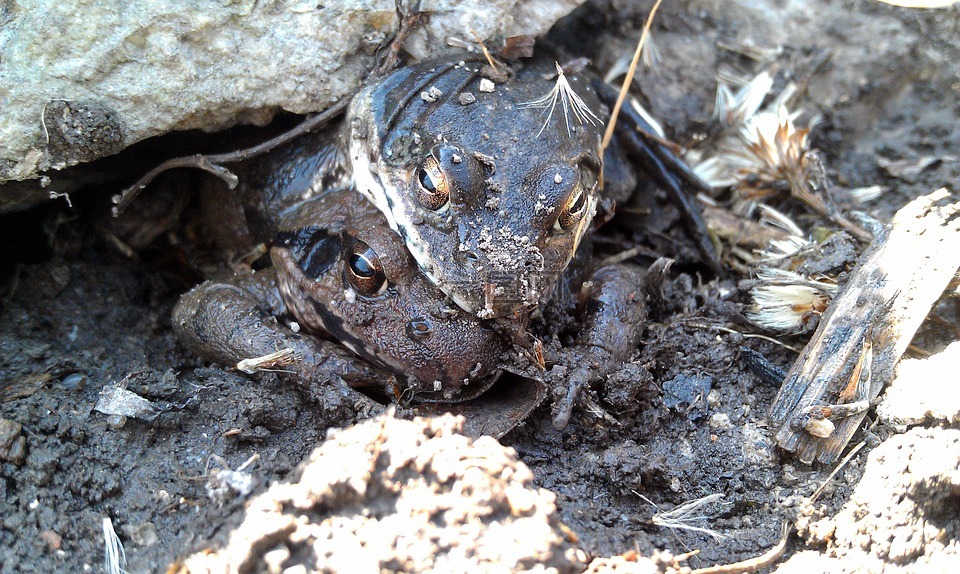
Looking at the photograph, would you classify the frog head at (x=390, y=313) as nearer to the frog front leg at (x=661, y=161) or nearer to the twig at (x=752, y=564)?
the twig at (x=752, y=564)

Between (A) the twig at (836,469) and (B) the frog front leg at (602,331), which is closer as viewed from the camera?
(A) the twig at (836,469)

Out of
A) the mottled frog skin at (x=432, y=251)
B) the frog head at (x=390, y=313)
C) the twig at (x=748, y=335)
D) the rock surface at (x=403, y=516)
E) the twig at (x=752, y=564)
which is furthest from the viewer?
the twig at (x=748, y=335)

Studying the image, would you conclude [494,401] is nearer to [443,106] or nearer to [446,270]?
[446,270]

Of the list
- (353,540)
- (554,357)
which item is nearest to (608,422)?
(554,357)

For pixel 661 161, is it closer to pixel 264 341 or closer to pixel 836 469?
pixel 836 469

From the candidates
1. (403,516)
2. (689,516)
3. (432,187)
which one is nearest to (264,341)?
(432,187)

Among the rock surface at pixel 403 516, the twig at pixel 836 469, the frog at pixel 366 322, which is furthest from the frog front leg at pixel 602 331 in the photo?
the twig at pixel 836 469
